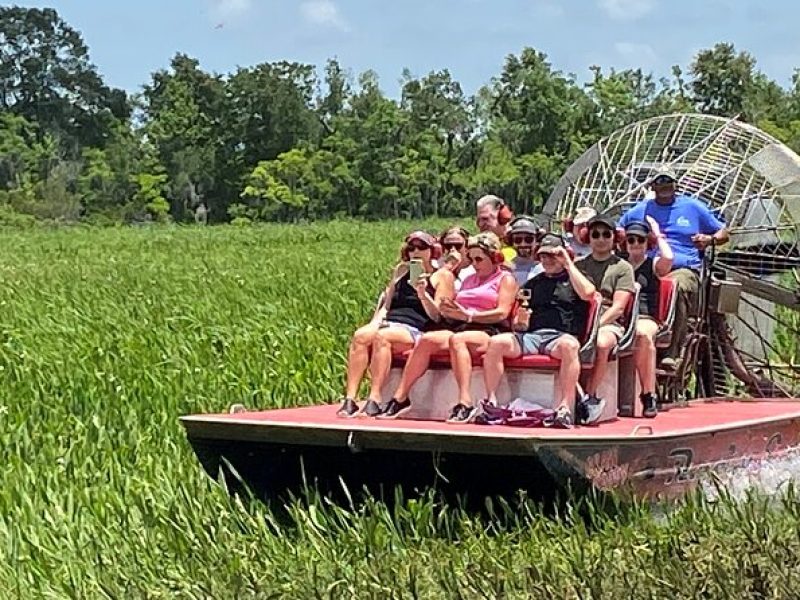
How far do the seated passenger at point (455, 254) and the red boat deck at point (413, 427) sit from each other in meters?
1.02

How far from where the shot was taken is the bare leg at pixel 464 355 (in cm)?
773

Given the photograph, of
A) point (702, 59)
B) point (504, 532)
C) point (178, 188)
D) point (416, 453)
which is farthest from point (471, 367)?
point (178, 188)

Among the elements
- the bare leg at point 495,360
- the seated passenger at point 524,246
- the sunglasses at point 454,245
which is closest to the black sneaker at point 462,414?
the bare leg at point 495,360

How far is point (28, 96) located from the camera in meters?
112

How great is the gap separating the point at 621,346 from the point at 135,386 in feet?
12.2

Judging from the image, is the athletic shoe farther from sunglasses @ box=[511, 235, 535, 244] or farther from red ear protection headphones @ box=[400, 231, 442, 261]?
red ear protection headphones @ box=[400, 231, 442, 261]

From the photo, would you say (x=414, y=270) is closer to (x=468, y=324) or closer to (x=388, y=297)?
(x=388, y=297)

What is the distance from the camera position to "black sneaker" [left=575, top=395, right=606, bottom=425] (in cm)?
774

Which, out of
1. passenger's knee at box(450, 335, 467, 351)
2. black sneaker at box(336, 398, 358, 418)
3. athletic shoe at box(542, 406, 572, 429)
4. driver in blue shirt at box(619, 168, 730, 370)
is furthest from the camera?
driver in blue shirt at box(619, 168, 730, 370)

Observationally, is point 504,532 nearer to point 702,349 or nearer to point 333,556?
point 333,556

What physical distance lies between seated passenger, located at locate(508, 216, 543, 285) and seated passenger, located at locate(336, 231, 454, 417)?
42 centimetres

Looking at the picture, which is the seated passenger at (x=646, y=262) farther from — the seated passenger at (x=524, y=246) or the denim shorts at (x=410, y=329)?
the denim shorts at (x=410, y=329)

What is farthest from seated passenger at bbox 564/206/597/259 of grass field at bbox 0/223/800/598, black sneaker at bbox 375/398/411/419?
grass field at bbox 0/223/800/598

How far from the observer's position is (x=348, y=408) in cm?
808
